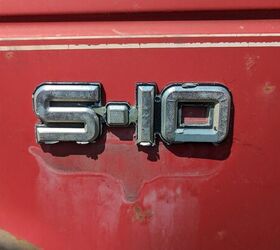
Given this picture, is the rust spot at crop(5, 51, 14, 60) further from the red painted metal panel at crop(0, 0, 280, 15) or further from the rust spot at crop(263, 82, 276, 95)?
the rust spot at crop(263, 82, 276, 95)

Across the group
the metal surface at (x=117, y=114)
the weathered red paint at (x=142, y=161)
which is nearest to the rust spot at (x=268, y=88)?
the weathered red paint at (x=142, y=161)

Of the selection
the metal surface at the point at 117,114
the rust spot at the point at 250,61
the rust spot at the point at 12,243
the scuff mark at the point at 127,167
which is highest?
the rust spot at the point at 250,61

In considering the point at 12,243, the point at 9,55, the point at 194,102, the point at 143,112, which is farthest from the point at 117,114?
the point at 12,243

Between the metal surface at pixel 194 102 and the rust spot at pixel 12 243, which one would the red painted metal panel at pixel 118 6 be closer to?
the metal surface at pixel 194 102

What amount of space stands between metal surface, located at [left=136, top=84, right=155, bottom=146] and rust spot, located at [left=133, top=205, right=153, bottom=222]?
0.68 ft

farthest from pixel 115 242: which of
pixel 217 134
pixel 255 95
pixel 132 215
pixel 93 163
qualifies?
pixel 255 95

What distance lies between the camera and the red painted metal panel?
1.23m

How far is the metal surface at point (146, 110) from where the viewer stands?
1.27m

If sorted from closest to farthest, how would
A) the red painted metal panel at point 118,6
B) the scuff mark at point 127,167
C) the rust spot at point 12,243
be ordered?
1. the red painted metal panel at point 118,6
2. the scuff mark at point 127,167
3. the rust spot at point 12,243

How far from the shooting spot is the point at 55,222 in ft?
4.66

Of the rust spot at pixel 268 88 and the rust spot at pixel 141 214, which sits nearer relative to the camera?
the rust spot at pixel 268 88

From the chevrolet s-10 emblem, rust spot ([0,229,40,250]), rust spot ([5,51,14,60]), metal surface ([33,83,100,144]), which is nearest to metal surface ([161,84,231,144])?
the chevrolet s-10 emblem

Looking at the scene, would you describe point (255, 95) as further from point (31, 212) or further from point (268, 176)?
point (31, 212)

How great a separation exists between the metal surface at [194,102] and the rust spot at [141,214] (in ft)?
0.69
